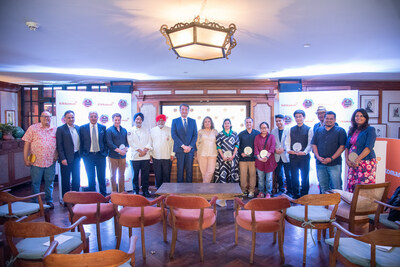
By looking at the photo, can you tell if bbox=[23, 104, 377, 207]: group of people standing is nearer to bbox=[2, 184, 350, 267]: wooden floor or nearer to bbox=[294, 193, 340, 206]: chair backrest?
bbox=[2, 184, 350, 267]: wooden floor

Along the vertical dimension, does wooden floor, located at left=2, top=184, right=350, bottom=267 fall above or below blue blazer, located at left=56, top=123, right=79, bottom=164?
below

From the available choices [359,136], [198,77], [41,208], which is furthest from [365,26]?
[41,208]

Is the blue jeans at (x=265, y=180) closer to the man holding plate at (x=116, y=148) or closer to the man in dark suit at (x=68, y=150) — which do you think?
the man holding plate at (x=116, y=148)

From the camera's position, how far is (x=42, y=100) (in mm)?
6773

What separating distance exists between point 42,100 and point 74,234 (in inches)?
241

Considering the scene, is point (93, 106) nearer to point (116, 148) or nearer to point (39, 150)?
point (116, 148)

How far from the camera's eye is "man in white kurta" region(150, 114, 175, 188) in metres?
4.72

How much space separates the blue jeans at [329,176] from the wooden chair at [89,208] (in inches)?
135

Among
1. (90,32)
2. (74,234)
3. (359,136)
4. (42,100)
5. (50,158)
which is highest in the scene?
(90,32)

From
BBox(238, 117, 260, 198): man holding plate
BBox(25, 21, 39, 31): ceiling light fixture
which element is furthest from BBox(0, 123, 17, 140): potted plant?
BBox(238, 117, 260, 198): man holding plate

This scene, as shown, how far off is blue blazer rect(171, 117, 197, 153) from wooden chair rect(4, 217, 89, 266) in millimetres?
2659

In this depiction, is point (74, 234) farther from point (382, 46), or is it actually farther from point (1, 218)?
point (382, 46)

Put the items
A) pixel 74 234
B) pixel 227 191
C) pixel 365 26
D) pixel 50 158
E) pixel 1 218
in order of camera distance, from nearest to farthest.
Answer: pixel 74 234, pixel 1 218, pixel 365 26, pixel 227 191, pixel 50 158


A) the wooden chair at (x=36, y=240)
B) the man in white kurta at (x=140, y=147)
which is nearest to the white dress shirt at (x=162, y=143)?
the man in white kurta at (x=140, y=147)
